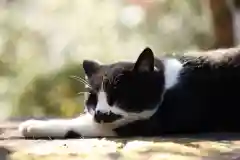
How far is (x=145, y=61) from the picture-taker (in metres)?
1.39

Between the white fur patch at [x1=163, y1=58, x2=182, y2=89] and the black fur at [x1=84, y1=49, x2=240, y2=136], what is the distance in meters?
0.01

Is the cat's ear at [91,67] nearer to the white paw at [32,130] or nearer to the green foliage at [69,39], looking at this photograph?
the white paw at [32,130]

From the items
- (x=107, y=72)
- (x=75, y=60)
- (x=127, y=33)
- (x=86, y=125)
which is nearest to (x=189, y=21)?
(x=127, y=33)

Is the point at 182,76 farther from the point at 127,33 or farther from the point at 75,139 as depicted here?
the point at 127,33

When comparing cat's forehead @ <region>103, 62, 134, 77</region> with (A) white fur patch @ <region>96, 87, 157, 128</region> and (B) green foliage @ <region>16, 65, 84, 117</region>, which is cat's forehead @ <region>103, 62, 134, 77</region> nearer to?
(A) white fur patch @ <region>96, 87, 157, 128</region>

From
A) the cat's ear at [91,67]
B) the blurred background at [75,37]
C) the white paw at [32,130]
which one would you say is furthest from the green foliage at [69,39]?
the white paw at [32,130]

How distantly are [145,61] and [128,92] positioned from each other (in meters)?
0.10

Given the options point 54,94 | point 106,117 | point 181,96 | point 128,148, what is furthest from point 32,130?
point 54,94

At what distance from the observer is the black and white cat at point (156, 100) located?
137cm

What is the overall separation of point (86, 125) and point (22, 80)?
0.60m

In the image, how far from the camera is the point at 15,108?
1.89m

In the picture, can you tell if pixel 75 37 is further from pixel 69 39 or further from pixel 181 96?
pixel 181 96

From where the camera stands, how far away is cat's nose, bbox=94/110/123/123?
1356 millimetres

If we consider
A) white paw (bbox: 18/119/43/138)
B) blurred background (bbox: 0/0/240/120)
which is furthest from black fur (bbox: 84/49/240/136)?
blurred background (bbox: 0/0/240/120)
